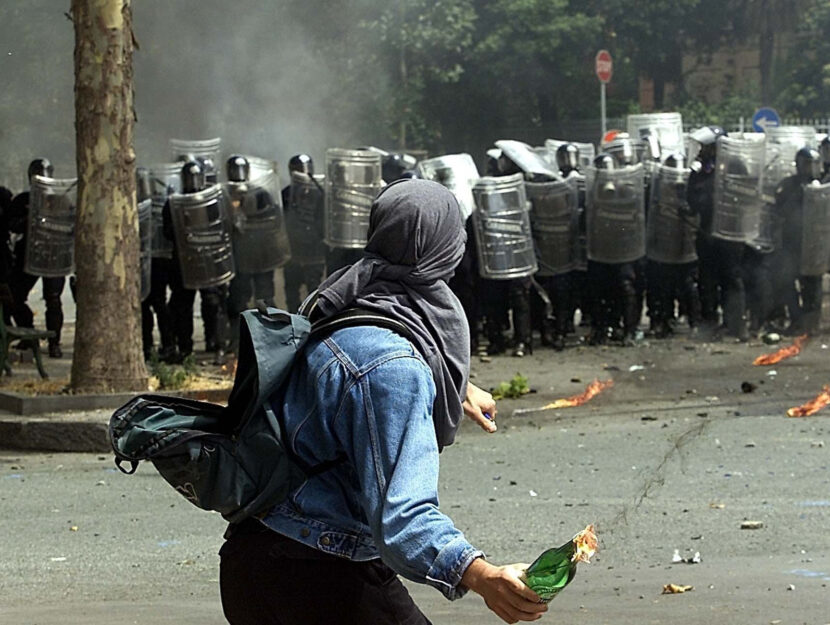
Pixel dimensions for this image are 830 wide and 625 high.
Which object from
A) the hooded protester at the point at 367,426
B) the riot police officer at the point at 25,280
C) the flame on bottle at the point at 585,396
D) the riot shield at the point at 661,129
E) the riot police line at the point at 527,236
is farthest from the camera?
the riot shield at the point at 661,129

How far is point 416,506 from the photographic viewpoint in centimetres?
222

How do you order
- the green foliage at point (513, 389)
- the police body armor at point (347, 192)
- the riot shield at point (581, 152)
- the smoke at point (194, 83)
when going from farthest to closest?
the smoke at point (194, 83) < the riot shield at point (581, 152) < the police body armor at point (347, 192) < the green foliage at point (513, 389)

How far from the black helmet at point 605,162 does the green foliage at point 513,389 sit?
3314mm

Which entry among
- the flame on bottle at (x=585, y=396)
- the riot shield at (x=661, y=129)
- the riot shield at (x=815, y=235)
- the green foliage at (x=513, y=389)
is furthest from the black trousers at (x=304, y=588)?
the riot shield at (x=661, y=129)

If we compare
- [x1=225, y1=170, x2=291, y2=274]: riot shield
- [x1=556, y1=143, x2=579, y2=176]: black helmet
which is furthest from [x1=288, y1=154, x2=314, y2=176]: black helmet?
[x1=556, y1=143, x2=579, y2=176]: black helmet

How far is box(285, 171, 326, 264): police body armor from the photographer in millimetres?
12734

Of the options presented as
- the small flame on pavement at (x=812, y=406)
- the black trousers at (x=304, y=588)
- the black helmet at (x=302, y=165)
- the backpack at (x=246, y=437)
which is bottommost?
the small flame on pavement at (x=812, y=406)

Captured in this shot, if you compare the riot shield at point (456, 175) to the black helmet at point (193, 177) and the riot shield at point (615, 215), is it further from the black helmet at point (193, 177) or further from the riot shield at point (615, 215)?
the black helmet at point (193, 177)

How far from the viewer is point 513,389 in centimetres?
1002

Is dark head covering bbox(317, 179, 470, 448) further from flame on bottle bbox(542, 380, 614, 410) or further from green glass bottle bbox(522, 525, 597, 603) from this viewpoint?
flame on bottle bbox(542, 380, 614, 410)

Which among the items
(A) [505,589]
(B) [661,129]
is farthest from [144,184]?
(A) [505,589]

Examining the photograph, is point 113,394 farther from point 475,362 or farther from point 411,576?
point 411,576

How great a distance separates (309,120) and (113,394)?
20.5m

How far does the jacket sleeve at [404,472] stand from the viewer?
86.4 inches
